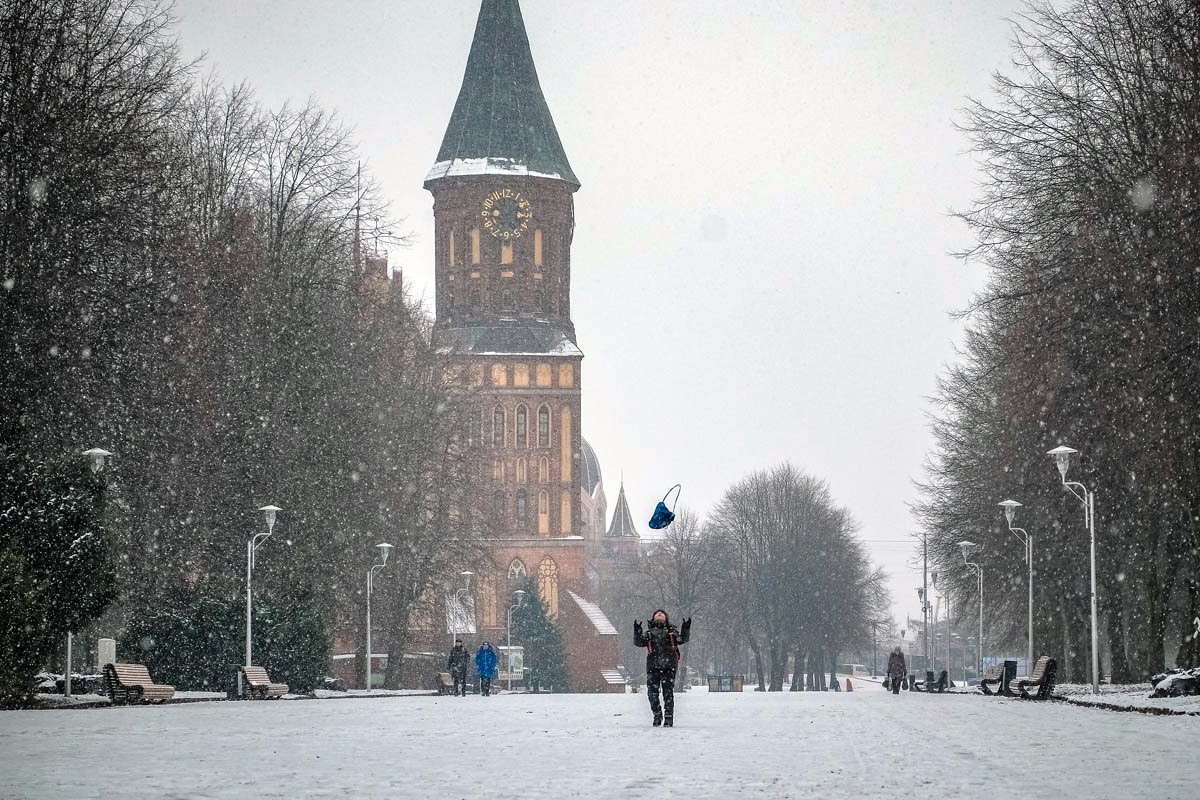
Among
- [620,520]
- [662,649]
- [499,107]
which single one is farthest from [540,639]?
[620,520]

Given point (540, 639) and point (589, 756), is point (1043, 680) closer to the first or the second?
point (589, 756)

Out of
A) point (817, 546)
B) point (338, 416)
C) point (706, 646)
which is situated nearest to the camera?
point (338, 416)

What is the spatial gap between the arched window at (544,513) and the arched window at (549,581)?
1487mm

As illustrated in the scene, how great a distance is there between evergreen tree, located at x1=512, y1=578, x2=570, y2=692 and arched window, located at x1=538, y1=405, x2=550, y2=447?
927 centimetres

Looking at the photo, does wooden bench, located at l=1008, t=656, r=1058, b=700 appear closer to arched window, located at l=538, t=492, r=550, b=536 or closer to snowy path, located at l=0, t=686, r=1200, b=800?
snowy path, located at l=0, t=686, r=1200, b=800

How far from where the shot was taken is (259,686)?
31.9m

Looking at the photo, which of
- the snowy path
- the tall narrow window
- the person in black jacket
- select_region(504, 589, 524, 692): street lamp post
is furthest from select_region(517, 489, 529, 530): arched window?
the person in black jacket

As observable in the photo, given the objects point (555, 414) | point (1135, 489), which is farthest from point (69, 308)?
point (555, 414)

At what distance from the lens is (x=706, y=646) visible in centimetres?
10469

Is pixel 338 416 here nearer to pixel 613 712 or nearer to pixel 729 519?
pixel 613 712

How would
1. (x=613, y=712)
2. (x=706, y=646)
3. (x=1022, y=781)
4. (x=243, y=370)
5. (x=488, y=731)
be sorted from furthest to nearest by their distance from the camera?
(x=706, y=646) → (x=243, y=370) → (x=613, y=712) → (x=488, y=731) → (x=1022, y=781)

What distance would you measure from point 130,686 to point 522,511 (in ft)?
217

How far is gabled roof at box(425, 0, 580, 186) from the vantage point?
312ft

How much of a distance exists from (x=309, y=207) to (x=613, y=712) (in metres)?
19.4
